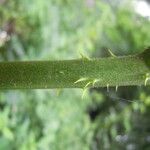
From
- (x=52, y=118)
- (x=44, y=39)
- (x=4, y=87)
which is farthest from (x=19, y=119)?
(x=4, y=87)

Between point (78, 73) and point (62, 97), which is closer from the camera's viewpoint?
point (78, 73)

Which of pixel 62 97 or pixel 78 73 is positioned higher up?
pixel 62 97

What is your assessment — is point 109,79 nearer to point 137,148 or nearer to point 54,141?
point 54,141

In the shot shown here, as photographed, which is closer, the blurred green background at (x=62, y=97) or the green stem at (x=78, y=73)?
the green stem at (x=78, y=73)
